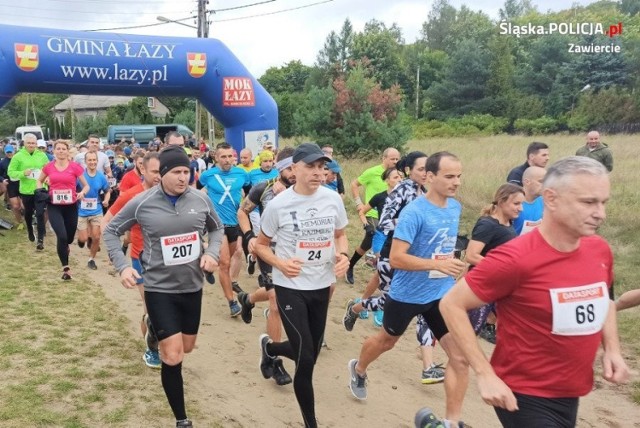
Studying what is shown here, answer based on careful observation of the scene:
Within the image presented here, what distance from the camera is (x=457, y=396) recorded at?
405 centimetres

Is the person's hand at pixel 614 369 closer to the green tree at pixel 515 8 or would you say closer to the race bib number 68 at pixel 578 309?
the race bib number 68 at pixel 578 309

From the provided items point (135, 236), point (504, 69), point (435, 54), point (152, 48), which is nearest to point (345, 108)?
point (152, 48)

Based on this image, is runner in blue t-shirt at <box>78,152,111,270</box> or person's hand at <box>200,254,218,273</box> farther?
runner in blue t-shirt at <box>78,152,111,270</box>

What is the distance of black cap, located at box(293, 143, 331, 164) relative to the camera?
416 cm

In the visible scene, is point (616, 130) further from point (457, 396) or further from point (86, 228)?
point (457, 396)

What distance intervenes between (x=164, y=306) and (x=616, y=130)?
38060mm

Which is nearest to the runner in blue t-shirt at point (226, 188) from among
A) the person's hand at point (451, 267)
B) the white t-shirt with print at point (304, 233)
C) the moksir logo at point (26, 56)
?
the white t-shirt with print at point (304, 233)

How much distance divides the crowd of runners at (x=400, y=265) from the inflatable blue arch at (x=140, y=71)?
4.84 metres

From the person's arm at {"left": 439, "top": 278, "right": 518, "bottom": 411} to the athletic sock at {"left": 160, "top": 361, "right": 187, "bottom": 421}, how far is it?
2183 mm

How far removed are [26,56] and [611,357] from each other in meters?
12.7

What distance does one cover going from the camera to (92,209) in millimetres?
9141

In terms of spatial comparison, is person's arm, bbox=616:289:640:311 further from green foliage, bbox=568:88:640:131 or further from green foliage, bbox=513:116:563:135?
green foliage, bbox=513:116:563:135

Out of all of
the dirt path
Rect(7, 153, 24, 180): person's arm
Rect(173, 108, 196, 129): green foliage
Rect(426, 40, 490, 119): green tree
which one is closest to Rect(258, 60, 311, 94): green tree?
Rect(426, 40, 490, 119): green tree

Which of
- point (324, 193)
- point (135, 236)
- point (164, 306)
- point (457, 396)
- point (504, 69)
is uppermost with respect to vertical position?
point (504, 69)
